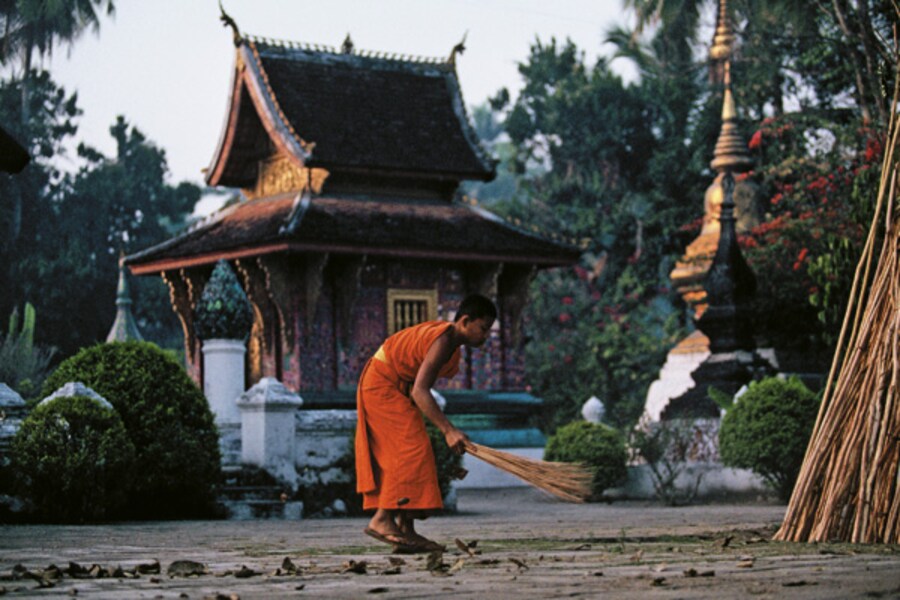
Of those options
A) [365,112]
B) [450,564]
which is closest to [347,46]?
[365,112]

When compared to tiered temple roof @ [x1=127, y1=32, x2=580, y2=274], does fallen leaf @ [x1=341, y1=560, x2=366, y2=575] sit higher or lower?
lower

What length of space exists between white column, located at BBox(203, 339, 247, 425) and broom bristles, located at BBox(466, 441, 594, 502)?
9109mm

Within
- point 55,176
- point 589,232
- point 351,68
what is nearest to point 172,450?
point 351,68

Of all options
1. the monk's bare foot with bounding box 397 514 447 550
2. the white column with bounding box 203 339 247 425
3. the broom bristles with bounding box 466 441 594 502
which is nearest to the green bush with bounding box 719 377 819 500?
the white column with bounding box 203 339 247 425

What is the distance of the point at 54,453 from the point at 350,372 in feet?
41.5

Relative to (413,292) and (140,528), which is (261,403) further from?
(413,292)

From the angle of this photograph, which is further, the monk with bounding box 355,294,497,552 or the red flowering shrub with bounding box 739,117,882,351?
the red flowering shrub with bounding box 739,117,882,351

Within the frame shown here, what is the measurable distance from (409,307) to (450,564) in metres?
18.7

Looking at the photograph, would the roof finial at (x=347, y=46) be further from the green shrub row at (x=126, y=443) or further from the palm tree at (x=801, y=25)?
the green shrub row at (x=126, y=443)

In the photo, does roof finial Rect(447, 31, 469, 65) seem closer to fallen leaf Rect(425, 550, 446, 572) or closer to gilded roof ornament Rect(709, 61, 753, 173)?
gilded roof ornament Rect(709, 61, 753, 173)

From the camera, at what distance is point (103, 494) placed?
1269cm

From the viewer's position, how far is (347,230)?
2406 cm

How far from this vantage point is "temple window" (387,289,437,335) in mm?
25453

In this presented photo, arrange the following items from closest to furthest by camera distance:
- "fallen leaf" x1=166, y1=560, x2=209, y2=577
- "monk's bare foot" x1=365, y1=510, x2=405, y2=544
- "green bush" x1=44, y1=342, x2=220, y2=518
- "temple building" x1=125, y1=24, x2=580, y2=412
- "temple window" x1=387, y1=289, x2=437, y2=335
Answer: "fallen leaf" x1=166, y1=560, x2=209, y2=577 → "monk's bare foot" x1=365, y1=510, x2=405, y2=544 → "green bush" x1=44, y1=342, x2=220, y2=518 → "temple building" x1=125, y1=24, x2=580, y2=412 → "temple window" x1=387, y1=289, x2=437, y2=335
